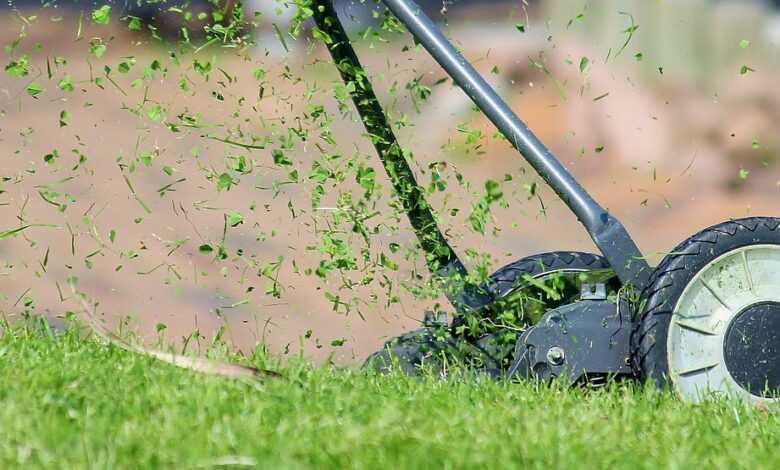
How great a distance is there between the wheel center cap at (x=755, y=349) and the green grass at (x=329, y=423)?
0.17 metres

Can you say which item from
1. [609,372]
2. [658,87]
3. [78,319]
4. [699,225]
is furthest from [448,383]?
[658,87]

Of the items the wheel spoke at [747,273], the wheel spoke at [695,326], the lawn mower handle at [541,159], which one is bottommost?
the wheel spoke at [695,326]

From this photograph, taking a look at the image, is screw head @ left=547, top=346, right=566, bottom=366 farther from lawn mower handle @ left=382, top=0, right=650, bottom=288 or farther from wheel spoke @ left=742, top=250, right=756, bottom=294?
wheel spoke @ left=742, top=250, right=756, bottom=294

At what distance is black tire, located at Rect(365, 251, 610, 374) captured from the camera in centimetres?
354

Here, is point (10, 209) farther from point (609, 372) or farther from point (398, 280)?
point (609, 372)

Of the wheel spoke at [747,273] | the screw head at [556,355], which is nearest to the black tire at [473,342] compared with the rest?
the screw head at [556,355]

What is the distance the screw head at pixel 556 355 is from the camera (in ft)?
10.9

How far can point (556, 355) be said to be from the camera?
3.31m

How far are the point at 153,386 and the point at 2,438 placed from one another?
45 centimetres

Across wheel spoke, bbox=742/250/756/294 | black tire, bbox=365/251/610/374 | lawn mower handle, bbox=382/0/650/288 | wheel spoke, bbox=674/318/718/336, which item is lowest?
black tire, bbox=365/251/610/374

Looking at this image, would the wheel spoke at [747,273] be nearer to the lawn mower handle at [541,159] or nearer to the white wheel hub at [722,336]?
the white wheel hub at [722,336]

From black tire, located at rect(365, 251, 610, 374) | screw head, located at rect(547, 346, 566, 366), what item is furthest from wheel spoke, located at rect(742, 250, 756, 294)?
black tire, located at rect(365, 251, 610, 374)

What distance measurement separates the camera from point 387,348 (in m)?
3.59

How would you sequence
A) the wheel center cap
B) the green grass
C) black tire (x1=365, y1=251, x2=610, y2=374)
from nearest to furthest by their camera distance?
the green grass < the wheel center cap < black tire (x1=365, y1=251, x2=610, y2=374)
